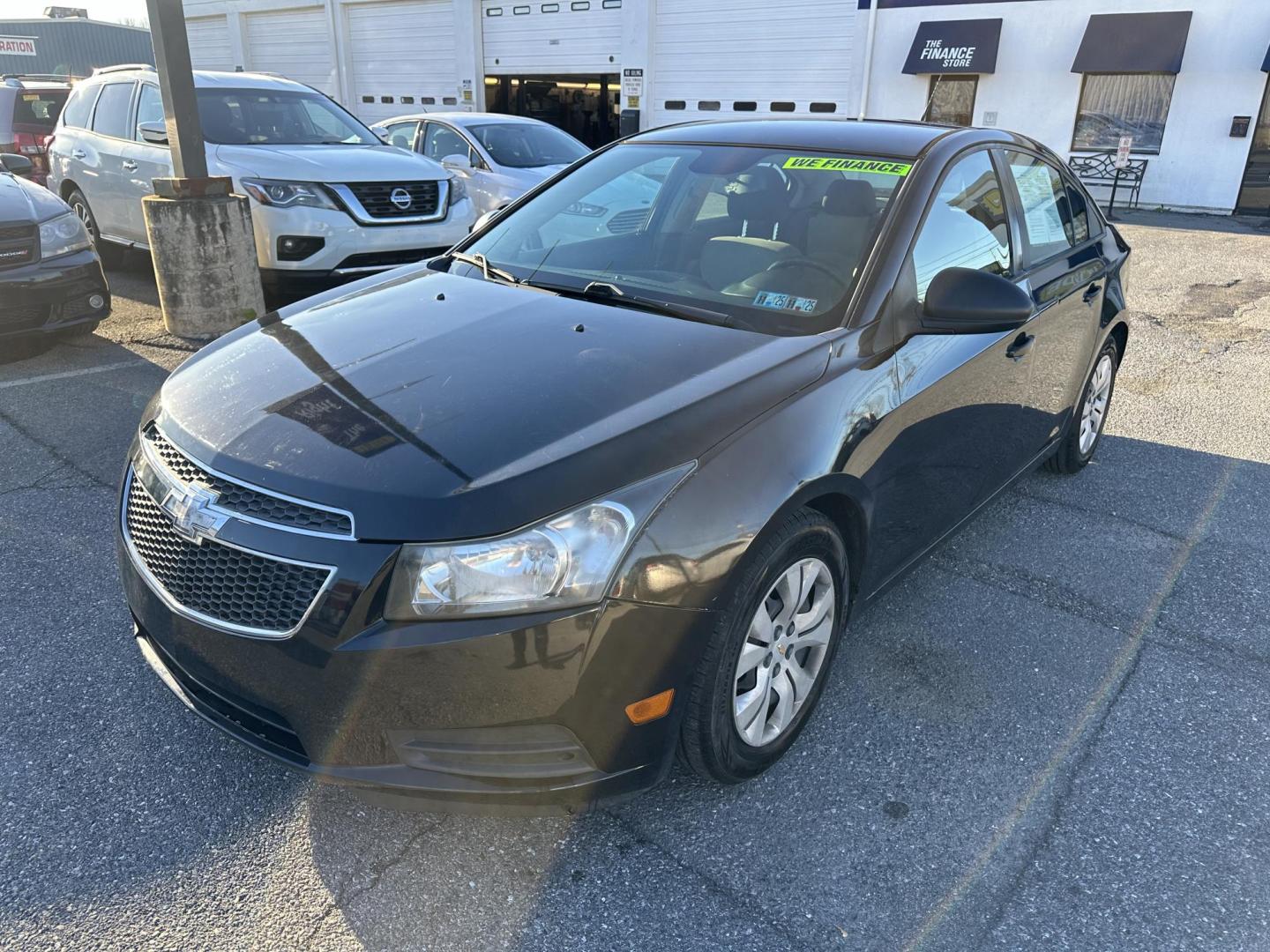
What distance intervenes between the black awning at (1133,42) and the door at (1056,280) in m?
14.7

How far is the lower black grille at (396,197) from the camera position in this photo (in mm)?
7117

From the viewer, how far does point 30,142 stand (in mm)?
12391

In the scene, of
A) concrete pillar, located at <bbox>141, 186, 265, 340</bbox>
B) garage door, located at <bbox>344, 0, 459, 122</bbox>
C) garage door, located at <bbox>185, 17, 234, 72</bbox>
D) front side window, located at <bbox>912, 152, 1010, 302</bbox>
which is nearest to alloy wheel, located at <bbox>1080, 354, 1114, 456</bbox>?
front side window, located at <bbox>912, 152, 1010, 302</bbox>

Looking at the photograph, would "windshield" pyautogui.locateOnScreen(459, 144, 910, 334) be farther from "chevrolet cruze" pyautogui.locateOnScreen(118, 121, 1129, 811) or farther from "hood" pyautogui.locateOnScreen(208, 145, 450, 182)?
"hood" pyautogui.locateOnScreen(208, 145, 450, 182)

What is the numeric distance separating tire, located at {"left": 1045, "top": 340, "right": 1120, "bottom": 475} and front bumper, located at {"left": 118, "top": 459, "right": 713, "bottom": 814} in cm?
316

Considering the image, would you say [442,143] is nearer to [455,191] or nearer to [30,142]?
[455,191]

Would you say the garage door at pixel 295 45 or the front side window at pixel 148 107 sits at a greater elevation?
the garage door at pixel 295 45

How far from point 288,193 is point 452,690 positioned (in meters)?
5.97

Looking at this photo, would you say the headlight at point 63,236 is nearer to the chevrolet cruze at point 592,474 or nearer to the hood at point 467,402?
the chevrolet cruze at point 592,474

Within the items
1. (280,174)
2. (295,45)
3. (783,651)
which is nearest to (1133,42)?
(280,174)

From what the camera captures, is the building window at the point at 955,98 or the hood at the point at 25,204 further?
the building window at the point at 955,98

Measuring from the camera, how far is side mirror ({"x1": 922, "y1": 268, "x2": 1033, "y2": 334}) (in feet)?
9.06

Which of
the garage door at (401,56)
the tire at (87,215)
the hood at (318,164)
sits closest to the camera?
the hood at (318,164)

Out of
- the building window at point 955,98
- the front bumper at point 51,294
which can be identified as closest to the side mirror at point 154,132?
the front bumper at point 51,294
